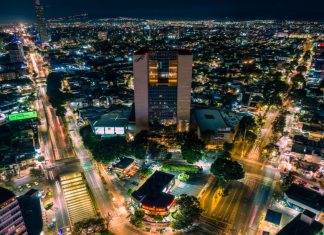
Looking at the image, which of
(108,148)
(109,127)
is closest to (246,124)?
(109,127)

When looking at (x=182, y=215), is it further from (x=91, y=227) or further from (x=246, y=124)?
(x=246, y=124)

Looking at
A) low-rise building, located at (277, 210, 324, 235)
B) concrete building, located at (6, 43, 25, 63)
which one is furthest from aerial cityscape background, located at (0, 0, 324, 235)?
concrete building, located at (6, 43, 25, 63)

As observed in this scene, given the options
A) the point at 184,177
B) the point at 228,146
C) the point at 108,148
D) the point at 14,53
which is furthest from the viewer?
the point at 14,53

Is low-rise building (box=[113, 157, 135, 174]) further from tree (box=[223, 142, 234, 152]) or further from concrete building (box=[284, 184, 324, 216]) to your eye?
concrete building (box=[284, 184, 324, 216])

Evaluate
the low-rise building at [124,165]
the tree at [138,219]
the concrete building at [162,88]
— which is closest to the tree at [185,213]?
the tree at [138,219]

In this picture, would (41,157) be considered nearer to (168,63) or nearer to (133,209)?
(133,209)

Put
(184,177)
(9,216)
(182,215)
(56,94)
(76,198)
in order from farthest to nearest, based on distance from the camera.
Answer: (56,94) → (184,177) → (76,198) → (182,215) → (9,216)
